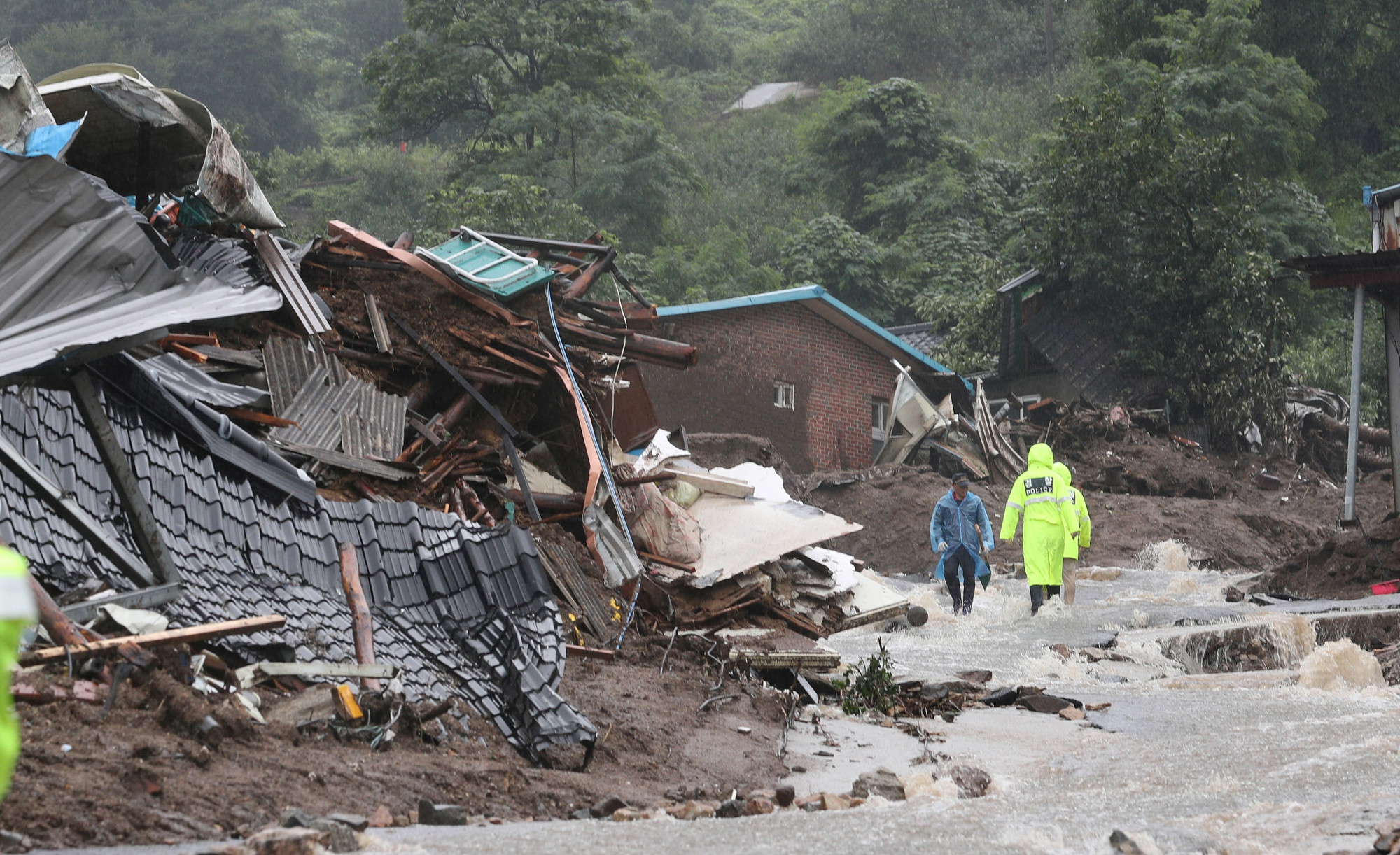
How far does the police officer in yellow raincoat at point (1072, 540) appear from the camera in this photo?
12.5m

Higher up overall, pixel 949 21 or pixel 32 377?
pixel 949 21

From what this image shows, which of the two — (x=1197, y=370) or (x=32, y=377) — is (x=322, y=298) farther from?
(x=1197, y=370)

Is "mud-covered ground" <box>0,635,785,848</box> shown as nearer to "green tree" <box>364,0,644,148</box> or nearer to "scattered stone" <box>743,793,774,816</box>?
"scattered stone" <box>743,793,774,816</box>

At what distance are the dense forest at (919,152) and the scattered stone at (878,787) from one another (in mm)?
22658

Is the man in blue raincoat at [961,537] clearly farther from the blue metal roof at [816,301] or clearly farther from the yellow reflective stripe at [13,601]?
the yellow reflective stripe at [13,601]

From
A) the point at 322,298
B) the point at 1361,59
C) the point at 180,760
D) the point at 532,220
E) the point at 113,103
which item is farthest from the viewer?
the point at 1361,59

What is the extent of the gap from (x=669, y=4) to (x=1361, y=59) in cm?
3604

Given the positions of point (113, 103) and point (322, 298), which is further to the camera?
point (322, 298)

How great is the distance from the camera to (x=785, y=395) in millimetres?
25797

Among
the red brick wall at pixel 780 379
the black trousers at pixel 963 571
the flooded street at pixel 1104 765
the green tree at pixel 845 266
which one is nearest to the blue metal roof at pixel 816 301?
the red brick wall at pixel 780 379

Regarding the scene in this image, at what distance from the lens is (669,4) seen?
64188mm

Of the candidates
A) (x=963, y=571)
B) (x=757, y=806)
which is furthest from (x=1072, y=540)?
(x=757, y=806)

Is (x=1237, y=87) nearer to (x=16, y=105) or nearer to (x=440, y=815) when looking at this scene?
(x=16, y=105)

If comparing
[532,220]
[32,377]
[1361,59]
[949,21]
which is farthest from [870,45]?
[32,377]
